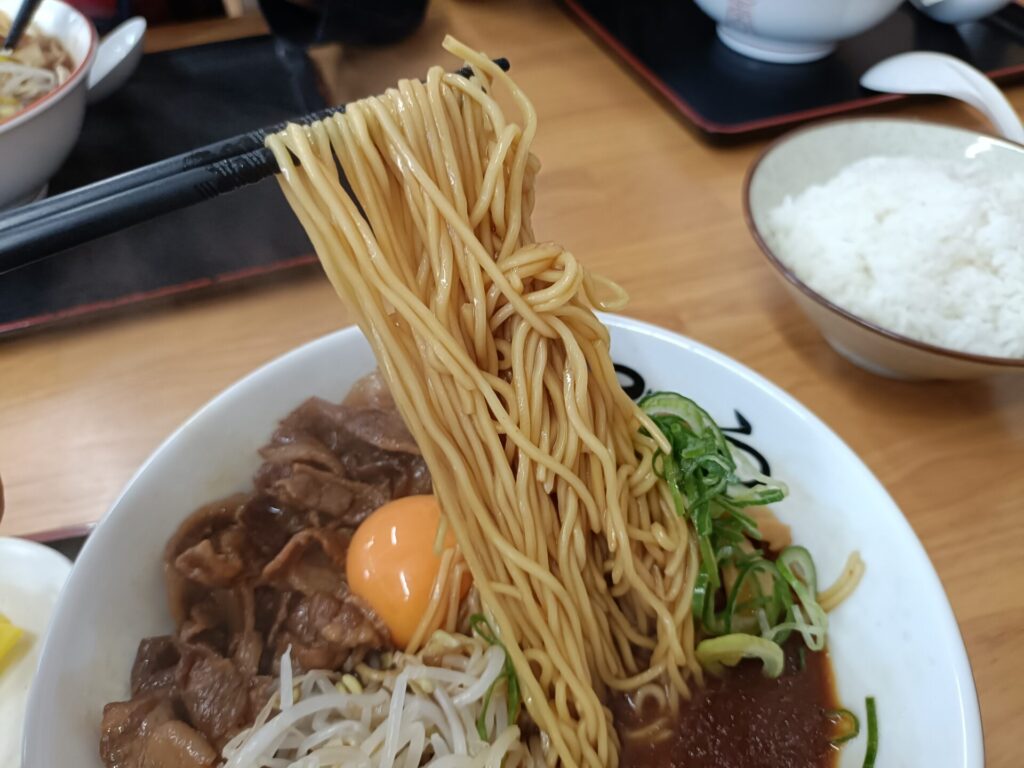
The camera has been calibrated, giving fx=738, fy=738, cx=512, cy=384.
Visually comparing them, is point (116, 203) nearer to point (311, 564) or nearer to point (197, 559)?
point (197, 559)

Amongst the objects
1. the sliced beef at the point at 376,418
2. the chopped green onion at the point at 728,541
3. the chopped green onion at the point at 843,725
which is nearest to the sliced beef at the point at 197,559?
the sliced beef at the point at 376,418

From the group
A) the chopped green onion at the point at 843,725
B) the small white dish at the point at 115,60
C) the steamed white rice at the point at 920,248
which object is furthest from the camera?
the small white dish at the point at 115,60

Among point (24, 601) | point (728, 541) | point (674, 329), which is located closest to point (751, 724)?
point (728, 541)

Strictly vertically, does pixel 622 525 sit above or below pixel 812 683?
above

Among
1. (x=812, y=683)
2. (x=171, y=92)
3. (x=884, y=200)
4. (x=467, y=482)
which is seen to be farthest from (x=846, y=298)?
(x=171, y=92)

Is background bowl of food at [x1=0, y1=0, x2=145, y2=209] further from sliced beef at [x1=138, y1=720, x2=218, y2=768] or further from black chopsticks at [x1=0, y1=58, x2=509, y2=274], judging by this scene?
sliced beef at [x1=138, y1=720, x2=218, y2=768]

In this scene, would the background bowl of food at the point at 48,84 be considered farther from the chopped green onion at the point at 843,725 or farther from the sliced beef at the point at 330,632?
the chopped green onion at the point at 843,725

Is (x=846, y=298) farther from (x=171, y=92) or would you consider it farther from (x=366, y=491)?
(x=171, y=92)
